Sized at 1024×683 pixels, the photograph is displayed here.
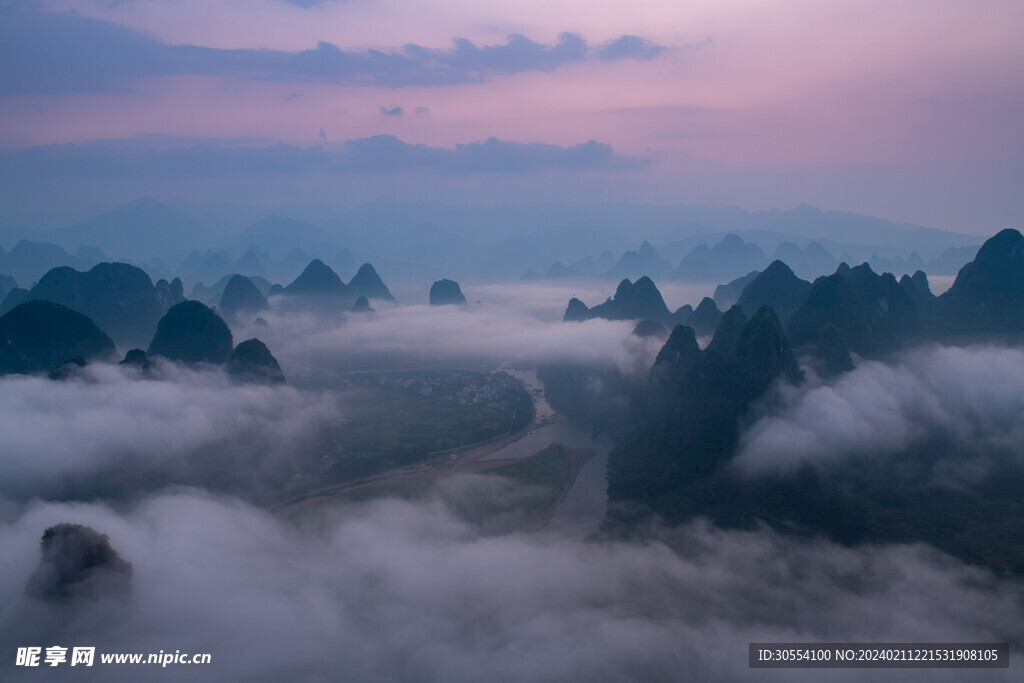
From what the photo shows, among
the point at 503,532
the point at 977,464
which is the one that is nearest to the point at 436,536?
the point at 503,532

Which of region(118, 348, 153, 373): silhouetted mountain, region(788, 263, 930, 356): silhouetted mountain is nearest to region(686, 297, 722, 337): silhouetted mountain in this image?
region(788, 263, 930, 356): silhouetted mountain

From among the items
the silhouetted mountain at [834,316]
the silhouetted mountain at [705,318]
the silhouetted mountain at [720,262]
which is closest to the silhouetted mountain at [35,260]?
the silhouetted mountain at [705,318]

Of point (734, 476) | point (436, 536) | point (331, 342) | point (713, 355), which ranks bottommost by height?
point (436, 536)

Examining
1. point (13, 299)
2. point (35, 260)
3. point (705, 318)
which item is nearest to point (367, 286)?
point (13, 299)

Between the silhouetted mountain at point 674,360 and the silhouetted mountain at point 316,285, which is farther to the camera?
the silhouetted mountain at point 316,285

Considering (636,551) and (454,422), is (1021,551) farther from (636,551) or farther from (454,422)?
(454,422)

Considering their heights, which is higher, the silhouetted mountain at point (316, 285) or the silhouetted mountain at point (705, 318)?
→ the silhouetted mountain at point (316, 285)

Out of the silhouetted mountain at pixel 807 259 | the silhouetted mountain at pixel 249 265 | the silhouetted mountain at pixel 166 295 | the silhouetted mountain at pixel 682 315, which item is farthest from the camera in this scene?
the silhouetted mountain at pixel 249 265

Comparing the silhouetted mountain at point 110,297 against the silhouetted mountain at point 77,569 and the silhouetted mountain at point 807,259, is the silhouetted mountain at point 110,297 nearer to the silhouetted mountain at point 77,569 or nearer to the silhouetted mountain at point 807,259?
the silhouetted mountain at point 77,569
